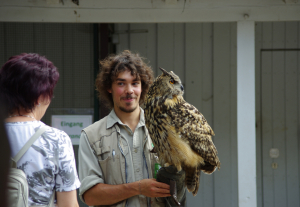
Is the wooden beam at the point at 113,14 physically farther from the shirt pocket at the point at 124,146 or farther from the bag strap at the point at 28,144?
the bag strap at the point at 28,144

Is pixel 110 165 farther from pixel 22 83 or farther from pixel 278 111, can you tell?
pixel 278 111

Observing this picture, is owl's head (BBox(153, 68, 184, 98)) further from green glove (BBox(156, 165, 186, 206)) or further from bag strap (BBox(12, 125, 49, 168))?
bag strap (BBox(12, 125, 49, 168))

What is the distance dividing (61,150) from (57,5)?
243cm

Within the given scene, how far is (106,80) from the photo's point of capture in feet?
7.40

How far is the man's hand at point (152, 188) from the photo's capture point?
1.83m

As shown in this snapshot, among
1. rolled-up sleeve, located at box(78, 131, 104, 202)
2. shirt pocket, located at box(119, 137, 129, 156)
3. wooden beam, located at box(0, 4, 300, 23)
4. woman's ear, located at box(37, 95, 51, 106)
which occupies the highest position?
wooden beam, located at box(0, 4, 300, 23)

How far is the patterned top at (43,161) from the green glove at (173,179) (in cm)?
69

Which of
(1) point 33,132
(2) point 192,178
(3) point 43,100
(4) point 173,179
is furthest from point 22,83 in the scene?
(2) point 192,178

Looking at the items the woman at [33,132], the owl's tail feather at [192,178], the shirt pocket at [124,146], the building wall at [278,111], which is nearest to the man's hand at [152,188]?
the shirt pocket at [124,146]

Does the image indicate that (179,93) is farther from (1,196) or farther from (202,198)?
(202,198)

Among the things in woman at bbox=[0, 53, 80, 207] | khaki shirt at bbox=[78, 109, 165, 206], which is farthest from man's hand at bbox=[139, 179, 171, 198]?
woman at bbox=[0, 53, 80, 207]

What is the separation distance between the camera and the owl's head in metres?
2.16

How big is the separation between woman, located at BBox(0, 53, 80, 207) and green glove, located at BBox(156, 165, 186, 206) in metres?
0.66

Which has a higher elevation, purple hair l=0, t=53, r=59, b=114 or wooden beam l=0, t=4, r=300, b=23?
wooden beam l=0, t=4, r=300, b=23
